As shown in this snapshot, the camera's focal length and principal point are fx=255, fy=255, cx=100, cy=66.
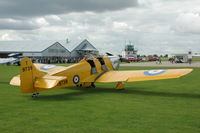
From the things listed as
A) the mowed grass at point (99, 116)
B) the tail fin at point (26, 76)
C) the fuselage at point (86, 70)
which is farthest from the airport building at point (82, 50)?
the mowed grass at point (99, 116)

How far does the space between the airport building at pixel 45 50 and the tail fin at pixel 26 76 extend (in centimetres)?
5156

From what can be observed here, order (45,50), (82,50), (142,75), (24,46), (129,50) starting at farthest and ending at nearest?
(129,50)
(82,50)
(24,46)
(45,50)
(142,75)

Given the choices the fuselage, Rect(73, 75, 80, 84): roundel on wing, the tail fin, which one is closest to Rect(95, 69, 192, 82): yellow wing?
the fuselage

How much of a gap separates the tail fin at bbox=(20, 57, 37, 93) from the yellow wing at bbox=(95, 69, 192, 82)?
407 centimetres

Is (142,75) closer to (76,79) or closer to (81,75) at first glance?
(81,75)

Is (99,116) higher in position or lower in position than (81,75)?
lower

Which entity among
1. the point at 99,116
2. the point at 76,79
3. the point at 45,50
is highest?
the point at 45,50

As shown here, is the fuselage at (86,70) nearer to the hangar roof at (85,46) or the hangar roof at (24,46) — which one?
the hangar roof at (24,46)

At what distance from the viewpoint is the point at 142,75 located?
1259 centimetres

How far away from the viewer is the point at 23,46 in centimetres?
7119

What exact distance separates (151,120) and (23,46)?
225 ft

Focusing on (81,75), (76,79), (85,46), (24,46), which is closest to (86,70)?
(81,75)

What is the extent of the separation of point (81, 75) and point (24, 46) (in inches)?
2434

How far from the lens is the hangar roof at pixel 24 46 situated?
221 feet
